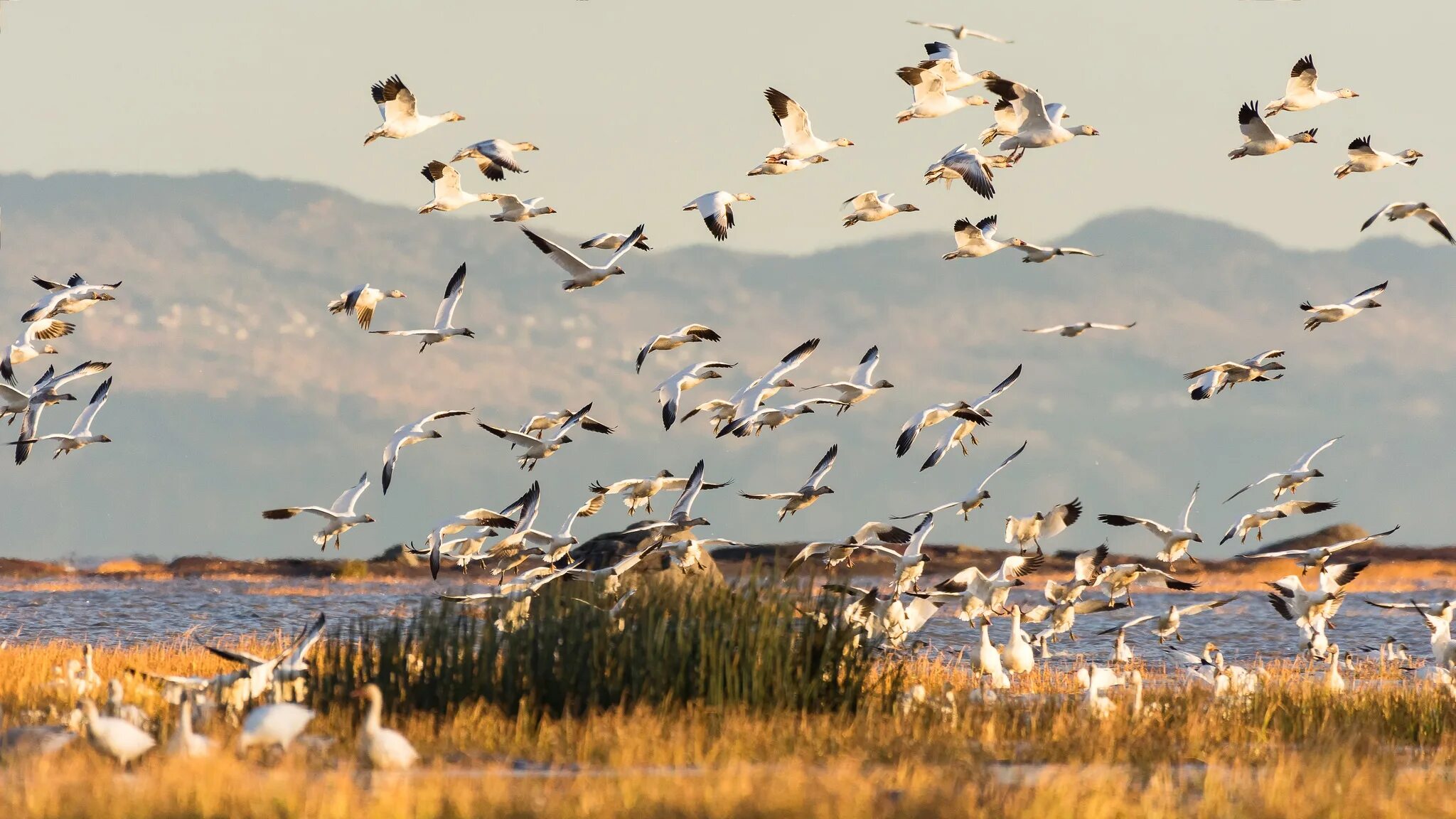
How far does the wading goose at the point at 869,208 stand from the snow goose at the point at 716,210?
3.99 metres

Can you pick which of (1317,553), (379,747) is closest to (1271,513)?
(1317,553)

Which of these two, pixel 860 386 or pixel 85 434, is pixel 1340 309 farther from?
pixel 85 434

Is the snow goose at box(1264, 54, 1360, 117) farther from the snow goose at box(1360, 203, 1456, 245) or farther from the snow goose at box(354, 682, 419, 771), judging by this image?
the snow goose at box(354, 682, 419, 771)

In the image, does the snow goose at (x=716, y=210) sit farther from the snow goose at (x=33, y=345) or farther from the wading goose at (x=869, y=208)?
the snow goose at (x=33, y=345)

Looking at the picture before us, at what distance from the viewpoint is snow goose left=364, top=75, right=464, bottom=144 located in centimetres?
2589

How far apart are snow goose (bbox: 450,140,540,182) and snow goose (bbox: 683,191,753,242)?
9.23 feet

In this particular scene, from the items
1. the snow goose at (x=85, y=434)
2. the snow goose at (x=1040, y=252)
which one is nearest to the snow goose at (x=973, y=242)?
the snow goose at (x=1040, y=252)

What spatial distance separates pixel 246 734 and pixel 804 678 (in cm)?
600

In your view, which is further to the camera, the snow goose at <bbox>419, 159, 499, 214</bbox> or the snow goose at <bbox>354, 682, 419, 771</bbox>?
the snow goose at <bbox>419, 159, 499, 214</bbox>

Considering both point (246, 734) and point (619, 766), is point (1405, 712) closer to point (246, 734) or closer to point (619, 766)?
point (619, 766)

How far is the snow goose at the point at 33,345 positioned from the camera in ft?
89.4

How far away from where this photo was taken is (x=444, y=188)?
2720 centimetres

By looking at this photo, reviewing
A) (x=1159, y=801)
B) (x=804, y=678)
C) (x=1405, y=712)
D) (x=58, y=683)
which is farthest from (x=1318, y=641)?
(x=58, y=683)

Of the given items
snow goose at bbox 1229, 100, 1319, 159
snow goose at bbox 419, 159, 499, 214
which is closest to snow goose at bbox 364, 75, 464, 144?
snow goose at bbox 419, 159, 499, 214
